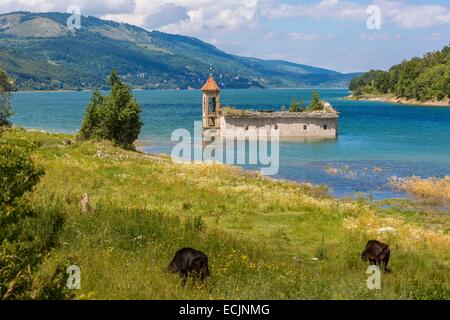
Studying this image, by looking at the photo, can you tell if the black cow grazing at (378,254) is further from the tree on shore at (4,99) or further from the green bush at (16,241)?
the tree on shore at (4,99)

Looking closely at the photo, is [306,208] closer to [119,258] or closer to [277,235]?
[277,235]

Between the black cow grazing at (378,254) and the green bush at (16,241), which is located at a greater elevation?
the green bush at (16,241)

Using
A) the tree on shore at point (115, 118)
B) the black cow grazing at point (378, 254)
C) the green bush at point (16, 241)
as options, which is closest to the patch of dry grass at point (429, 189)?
the black cow grazing at point (378, 254)

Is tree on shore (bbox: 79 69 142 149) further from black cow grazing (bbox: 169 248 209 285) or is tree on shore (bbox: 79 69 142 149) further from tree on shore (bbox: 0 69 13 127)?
black cow grazing (bbox: 169 248 209 285)

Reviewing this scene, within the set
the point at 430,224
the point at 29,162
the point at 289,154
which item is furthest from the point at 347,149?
the point at 29,162

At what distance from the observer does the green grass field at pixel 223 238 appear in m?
9.90

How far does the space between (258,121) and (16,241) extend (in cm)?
6246

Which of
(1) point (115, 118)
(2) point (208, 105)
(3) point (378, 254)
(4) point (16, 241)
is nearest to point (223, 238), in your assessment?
(3) point (378, 254)

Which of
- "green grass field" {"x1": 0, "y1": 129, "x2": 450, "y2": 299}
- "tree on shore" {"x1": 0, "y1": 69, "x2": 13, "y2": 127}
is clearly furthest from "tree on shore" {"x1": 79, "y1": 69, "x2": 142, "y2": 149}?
"green grass field" {"x1": 0, "y1": 129, "x2": 450, "y2": 299}

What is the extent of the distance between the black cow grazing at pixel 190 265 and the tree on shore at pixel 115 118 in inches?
1491

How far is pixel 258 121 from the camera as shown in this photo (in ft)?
227

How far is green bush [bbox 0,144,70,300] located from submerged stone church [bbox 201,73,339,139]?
199 ft

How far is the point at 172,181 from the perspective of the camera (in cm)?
2828

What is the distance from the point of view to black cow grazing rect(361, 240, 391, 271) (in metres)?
14.4
